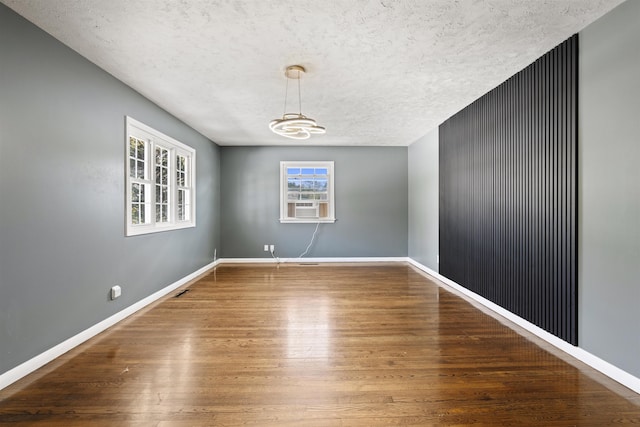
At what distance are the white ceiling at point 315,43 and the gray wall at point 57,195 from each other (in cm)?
27

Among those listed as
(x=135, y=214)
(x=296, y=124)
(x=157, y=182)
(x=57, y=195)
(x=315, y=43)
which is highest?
(x=315, y=43)

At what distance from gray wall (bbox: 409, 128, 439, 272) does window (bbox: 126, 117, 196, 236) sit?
13.6 ft

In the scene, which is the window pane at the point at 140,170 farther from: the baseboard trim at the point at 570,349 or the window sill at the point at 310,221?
the baseboard trim at the point at 570,349

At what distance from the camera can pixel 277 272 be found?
557 cm

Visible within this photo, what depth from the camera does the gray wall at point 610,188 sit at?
6.35ft

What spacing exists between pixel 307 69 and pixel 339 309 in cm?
259

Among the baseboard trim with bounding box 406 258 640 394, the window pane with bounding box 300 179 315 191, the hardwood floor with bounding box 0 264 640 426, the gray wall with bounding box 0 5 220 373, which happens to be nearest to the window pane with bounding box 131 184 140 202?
the gray wall with bounding box 0 5 220 373

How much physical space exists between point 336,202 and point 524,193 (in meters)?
4.04

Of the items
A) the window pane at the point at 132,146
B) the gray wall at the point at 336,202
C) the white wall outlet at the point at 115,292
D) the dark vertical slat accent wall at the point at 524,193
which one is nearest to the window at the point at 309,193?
the gray wall at the point at 336,202

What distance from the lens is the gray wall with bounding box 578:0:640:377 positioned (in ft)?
6.35

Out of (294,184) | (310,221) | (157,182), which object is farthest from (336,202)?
(157,182)

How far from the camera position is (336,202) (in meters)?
6.62

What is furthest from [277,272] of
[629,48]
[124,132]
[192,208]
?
[629,48]

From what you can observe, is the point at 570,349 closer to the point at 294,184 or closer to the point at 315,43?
the point at 315,43
